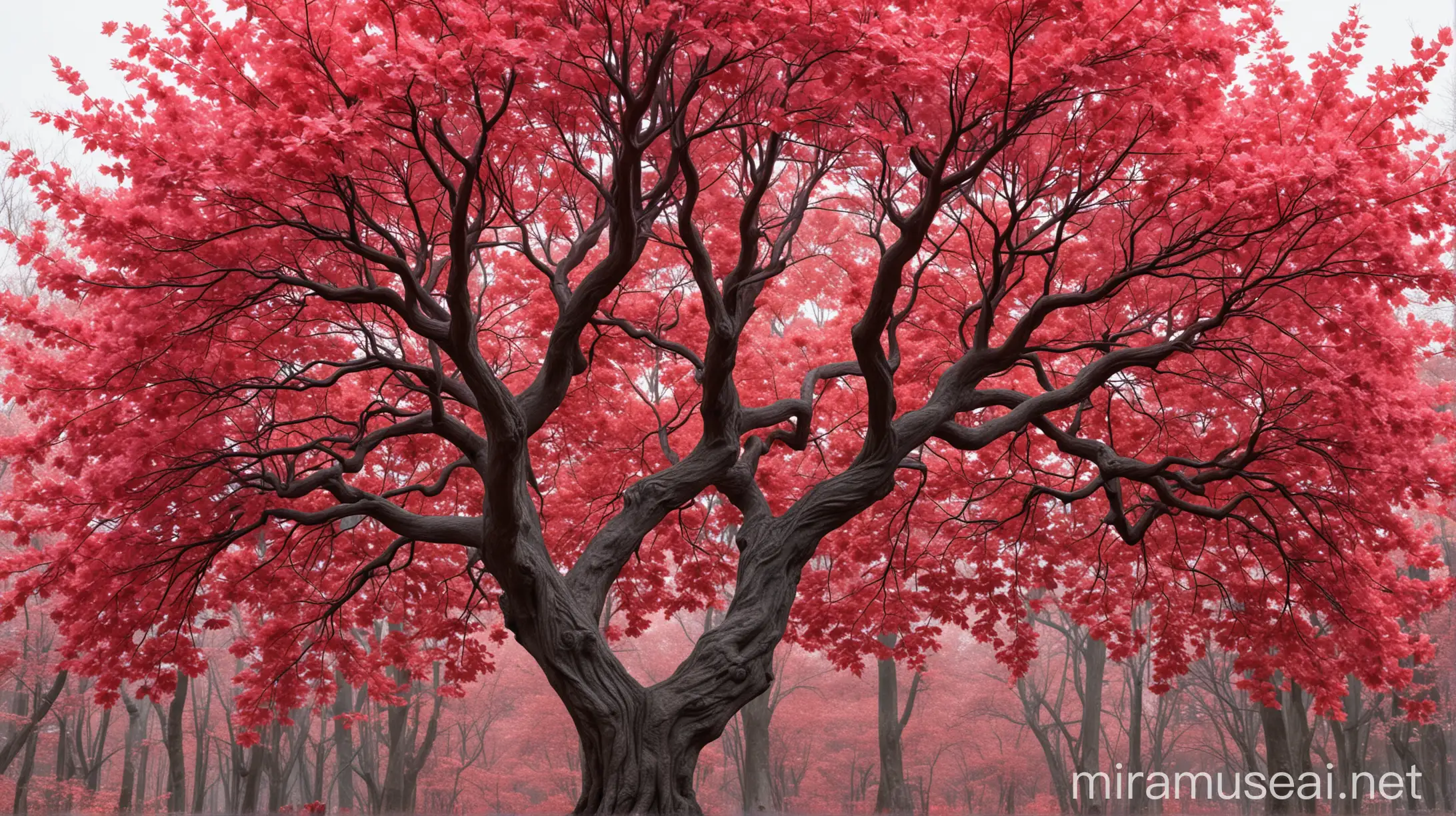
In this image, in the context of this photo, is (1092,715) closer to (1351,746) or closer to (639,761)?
(1351,746)

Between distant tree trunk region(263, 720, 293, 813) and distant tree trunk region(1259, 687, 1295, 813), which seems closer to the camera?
distant tree trunk region(1259, 687, 1295, 813)

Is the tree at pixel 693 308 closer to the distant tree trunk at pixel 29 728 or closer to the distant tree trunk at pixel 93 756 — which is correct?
the distant tree trunk at pixel 29 728

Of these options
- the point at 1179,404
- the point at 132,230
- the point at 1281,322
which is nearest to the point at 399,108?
the point at 132,230

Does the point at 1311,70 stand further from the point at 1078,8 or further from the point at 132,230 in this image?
the point at 132,230

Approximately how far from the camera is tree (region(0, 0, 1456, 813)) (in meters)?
6.10

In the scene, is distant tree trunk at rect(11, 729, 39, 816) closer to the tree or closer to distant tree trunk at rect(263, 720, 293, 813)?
distant tree trunk at rect(263, 720, 293, 813)

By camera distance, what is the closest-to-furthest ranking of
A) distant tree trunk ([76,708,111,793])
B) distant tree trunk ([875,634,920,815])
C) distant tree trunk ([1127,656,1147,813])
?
1. distant tree trunk ([875,634,920,815])
2. distant tree trunk ([1127,656,1147,813])
3. distant tree trunk ([76,708,111,793])

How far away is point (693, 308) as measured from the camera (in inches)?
486

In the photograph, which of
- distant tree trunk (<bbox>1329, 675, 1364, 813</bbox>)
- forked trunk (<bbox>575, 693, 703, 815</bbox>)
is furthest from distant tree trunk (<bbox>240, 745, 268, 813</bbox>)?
distant tree trunk (<bbox>1329, 675, 1364, 813</bbox>)

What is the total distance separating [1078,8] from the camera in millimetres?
5625

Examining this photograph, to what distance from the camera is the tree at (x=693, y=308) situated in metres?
6.10

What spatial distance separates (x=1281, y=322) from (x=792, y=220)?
4420 mm

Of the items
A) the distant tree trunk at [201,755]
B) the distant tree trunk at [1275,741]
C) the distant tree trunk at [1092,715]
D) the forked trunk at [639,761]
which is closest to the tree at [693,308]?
the forked trunk at [639,761]

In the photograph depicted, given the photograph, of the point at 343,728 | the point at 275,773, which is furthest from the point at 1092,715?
the point at 275,773
